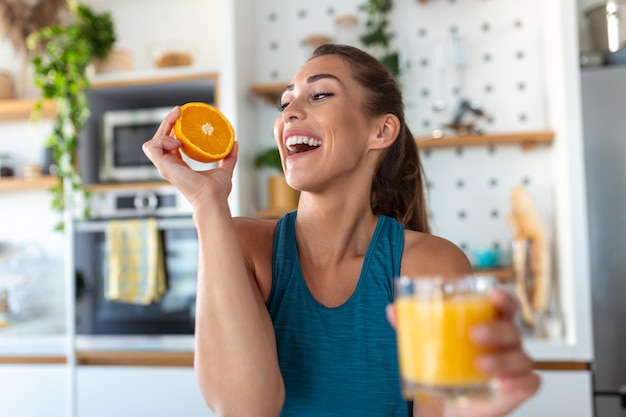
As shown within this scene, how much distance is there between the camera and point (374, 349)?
1118mm

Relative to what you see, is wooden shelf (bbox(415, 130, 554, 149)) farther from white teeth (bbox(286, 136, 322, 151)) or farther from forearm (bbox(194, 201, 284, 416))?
forearm (bbox(194, 201, 284, 416))

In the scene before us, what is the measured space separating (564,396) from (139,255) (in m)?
1.92

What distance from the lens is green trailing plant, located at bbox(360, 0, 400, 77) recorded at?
112 inches

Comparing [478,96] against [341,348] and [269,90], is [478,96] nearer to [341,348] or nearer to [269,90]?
[269,90]

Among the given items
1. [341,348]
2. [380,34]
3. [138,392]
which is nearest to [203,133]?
[341,348]

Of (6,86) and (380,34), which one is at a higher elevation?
(380,34)

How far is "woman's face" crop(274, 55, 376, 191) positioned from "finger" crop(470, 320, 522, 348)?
0.63 metres

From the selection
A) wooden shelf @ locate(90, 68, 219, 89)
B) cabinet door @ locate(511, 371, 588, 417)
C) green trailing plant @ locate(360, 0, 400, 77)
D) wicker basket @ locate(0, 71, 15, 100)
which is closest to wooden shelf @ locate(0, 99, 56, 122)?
wicker basket @ locate(0, 71, 15, 100)

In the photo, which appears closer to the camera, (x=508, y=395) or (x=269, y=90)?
(x=508, y=395)

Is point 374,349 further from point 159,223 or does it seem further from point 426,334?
point 159,223

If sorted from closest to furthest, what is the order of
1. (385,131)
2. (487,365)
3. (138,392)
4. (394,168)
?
(487,365) → (385,131) → (394,168) → (138,392)

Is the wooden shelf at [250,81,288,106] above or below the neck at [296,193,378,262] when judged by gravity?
above

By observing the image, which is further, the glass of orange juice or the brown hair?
the brown hair

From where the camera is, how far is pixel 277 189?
9.20 feet
